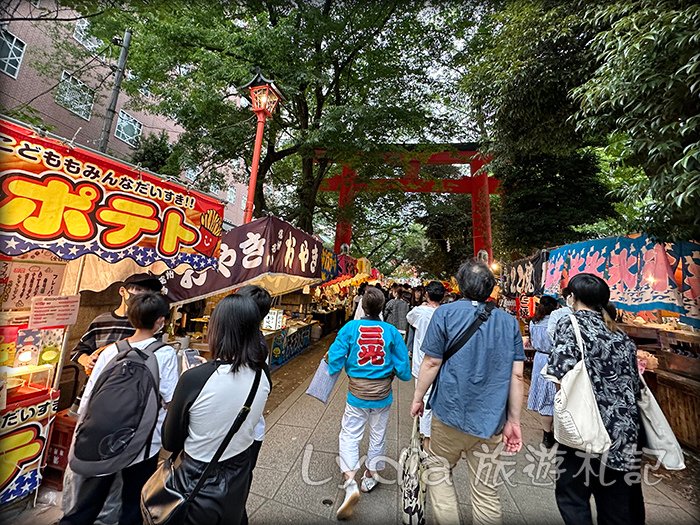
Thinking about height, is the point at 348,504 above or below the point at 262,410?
below

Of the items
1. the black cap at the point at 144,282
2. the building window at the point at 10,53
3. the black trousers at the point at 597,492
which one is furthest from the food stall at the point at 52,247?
the building window at the point at 10,53

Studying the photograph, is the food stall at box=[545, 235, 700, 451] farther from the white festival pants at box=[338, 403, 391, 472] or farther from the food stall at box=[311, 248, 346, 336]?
the food stall at box=[311, 248, 346, 336]

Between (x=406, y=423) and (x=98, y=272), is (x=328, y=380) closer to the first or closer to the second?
(x=406, y=423)

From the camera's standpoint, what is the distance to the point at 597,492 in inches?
90.0

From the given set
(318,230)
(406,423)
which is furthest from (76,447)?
(318,230)

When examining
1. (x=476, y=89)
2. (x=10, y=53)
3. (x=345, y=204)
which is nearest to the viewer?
(x=476, y=89)

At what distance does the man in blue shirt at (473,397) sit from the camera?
231 cm

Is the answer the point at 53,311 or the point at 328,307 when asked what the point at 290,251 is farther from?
the point at 328,307

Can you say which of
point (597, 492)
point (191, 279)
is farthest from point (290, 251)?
point (597, 492)

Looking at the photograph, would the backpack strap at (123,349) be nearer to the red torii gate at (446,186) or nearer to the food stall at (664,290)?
the food stall at (664,290)

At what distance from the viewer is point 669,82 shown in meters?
3.32

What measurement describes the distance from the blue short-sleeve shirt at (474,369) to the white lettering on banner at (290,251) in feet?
12.2

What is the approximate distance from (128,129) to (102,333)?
708 inches

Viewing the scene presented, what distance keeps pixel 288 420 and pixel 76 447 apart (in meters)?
3.36
